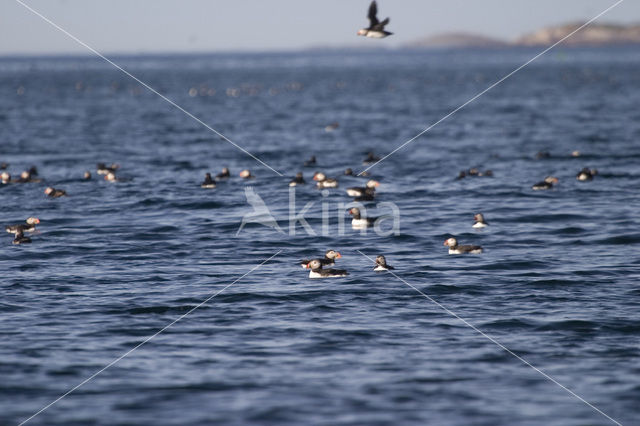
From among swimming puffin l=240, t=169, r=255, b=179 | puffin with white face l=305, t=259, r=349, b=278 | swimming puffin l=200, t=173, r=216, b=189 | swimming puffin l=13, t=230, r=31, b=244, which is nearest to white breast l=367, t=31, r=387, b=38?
puffin with white face l=305, t=259, r=349, b=278

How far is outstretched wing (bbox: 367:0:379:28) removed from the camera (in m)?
29.0

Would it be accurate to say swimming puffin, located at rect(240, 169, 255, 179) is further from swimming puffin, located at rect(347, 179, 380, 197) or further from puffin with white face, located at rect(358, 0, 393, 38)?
puffin with white face, located at rect(358, 0, 393, 38)

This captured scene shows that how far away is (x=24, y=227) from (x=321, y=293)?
13.7 metres

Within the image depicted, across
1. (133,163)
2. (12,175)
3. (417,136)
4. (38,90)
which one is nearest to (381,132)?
(417,136)

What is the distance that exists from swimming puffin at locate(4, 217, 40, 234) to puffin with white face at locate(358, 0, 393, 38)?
1452 centimetres

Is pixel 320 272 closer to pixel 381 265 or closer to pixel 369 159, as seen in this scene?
pixel 381 265

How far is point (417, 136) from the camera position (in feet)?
217

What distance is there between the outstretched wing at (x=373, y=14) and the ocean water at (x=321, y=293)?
785cm

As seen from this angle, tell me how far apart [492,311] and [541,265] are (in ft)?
19.2

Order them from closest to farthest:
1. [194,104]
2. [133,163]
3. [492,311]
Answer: [492,311], [133,163], [194,104]

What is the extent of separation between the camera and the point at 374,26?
1153 inches

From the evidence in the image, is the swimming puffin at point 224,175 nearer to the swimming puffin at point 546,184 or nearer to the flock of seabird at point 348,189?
the flock of seabird at point 348,189

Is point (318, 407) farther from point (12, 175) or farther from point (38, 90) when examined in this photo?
point (38, 90)

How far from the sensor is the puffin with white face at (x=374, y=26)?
2856cm
